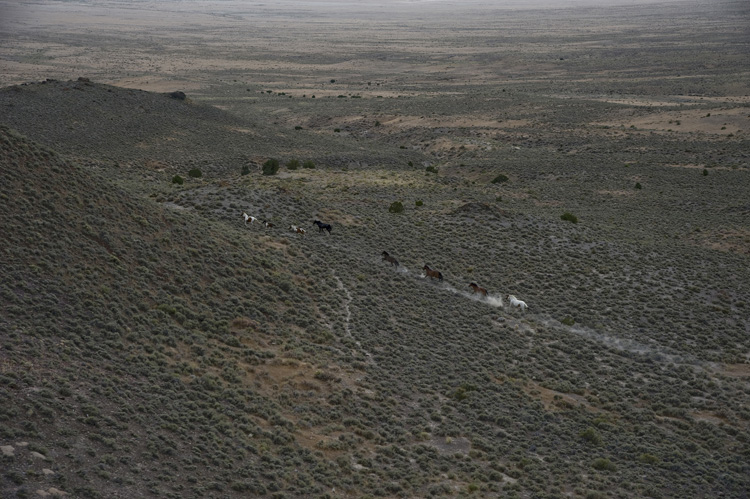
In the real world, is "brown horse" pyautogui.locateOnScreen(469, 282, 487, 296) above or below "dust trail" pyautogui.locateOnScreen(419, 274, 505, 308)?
above

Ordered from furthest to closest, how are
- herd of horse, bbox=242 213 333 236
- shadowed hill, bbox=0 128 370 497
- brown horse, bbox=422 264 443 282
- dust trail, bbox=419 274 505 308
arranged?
1. herd of horse, bbox=242 213 333 236
2. brown horse, bbox=422 264 443 282
3. dust trail, bbox=419 274 505 308
4. shadowed hill, bbox=0 128 370 497

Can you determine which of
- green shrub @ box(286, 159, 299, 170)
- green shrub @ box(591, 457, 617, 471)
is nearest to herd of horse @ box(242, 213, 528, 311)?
green shrub @ box(591, 457, 617, 471)

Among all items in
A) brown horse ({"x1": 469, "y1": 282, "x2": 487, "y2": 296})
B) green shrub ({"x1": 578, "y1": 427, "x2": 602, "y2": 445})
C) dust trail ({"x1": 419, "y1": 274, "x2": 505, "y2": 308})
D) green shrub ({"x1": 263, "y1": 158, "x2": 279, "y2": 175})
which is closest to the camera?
green shrub ({"x1": 578, "y1": 427, "x2": 602, "y2": 445})

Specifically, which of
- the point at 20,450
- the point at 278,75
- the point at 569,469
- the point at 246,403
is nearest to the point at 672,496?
the point at 569,469

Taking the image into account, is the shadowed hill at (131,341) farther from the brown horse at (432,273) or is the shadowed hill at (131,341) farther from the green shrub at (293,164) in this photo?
the green shrub at (293,164)

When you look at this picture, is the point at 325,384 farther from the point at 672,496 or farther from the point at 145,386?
the point at 672,496

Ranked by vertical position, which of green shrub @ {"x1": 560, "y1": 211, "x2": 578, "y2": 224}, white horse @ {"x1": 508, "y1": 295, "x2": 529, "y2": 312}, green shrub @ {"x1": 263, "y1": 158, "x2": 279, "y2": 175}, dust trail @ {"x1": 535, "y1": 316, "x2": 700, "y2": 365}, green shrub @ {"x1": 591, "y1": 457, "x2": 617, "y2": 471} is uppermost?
green shrub @ {"x1": 263, "y1": 158, "x2": 279, "y2": 175}

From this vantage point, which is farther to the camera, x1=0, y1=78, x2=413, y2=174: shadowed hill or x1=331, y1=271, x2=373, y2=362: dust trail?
x1=0, y1=78, x2=413, y2=174: shadowed hill

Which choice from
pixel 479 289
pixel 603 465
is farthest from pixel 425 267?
pixel 603 465

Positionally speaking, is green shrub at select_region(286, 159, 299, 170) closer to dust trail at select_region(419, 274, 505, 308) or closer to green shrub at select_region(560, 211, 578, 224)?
green shrub at select_region(560, 211, 578, 224)
